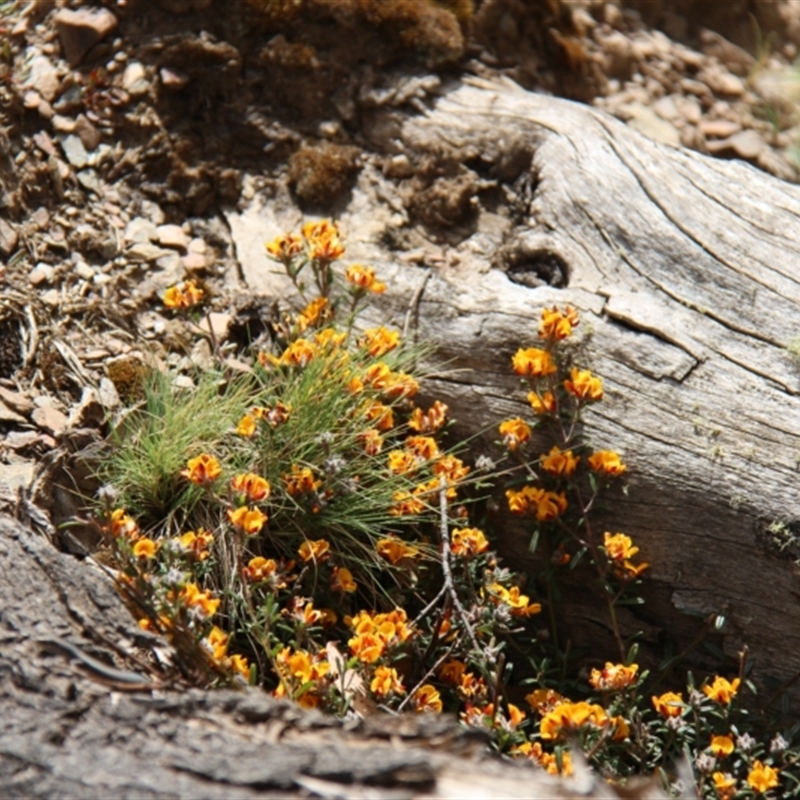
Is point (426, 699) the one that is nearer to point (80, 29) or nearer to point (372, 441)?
point (372, 441)

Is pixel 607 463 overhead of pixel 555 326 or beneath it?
beneath

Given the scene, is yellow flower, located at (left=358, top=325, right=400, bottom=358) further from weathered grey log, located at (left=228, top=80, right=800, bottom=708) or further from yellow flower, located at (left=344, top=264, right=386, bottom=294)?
weathered grey log, located at (left=228, top=80, right=800, bottom=708)

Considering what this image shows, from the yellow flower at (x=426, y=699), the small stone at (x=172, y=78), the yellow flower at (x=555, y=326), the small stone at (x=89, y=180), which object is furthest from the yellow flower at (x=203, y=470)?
the small stone at (x=172, y=78)

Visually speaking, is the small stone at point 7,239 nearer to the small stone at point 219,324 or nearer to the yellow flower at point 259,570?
the small stone at point 219,324

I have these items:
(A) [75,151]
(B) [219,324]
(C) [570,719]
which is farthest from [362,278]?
(C) [570,719]

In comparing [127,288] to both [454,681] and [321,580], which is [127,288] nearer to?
[321,580]

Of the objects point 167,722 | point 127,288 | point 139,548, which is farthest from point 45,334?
point 167,722

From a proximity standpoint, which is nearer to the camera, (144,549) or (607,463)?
(144,549)
